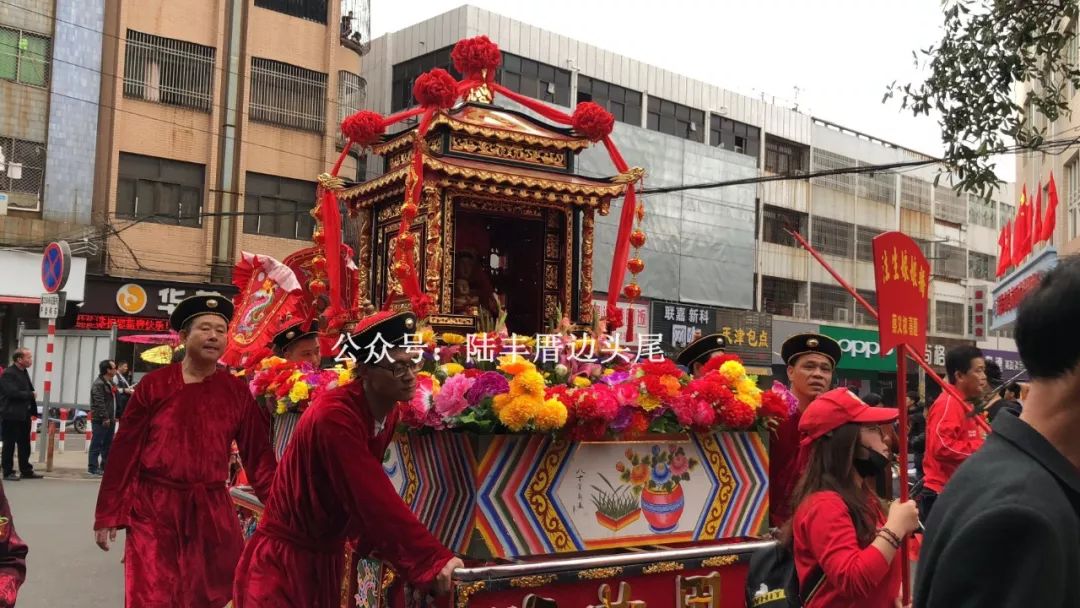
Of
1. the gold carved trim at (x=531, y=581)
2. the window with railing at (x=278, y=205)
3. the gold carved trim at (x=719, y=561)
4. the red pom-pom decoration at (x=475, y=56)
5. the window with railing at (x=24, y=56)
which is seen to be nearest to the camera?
the gold carved trim at (x=531, y=581)

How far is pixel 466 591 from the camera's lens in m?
3.80

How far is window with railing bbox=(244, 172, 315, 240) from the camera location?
21.6m

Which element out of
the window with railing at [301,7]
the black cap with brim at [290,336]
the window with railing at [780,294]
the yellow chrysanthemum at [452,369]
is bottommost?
the yellow chrysanthemum at [452,369]

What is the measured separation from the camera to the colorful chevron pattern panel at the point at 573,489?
4.16m

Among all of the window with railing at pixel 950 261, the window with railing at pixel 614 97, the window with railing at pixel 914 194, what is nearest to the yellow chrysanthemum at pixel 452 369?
the window with railing at pixel 614 97

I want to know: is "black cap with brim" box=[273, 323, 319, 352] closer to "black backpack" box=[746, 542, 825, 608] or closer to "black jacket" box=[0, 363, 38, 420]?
"black backpack" box=[746, 542, 825, 608]

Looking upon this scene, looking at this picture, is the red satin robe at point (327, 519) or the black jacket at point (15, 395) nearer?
the red satin robe at point (327, 519)

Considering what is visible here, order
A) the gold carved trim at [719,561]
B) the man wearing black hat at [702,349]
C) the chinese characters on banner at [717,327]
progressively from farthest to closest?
the chinese characters on banner at [717,327], the man wearing black hat at [702,349], the gold carved trim at [719,561]

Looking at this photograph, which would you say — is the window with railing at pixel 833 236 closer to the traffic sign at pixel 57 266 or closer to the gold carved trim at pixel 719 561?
the traffic sign at pixel 57 266

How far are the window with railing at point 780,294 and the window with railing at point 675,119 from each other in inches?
219

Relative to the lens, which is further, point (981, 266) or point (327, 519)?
point (981, 266)

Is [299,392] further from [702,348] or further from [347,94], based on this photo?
[347,94]

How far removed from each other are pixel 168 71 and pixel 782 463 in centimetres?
1888

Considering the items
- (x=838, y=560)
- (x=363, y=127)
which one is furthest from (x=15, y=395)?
(x=838, y=560)
